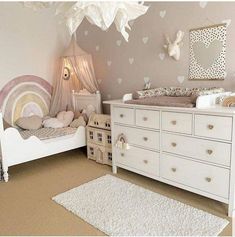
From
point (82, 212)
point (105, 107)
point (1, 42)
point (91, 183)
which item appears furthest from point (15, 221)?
point (1, 42)

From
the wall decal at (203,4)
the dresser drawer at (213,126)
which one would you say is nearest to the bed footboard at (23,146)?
the dresser drawer at (213,126)

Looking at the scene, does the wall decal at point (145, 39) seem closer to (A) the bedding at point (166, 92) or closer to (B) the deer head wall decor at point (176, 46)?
(B) the deer head wall decor at point (176, 46)

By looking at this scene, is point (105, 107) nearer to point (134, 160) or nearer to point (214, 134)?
point (134, 160)

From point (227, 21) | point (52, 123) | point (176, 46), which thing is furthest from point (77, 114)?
point (227, 21)

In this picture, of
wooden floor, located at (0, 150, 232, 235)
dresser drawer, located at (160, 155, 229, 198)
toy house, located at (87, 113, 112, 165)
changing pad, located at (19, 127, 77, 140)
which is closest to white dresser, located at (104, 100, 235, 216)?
dresser drawer, located at (160, 155, 229, 198)

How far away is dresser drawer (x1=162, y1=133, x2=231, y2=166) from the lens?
2.06m

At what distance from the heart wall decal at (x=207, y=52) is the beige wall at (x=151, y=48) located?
0.33 ft

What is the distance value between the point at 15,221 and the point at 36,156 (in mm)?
1044

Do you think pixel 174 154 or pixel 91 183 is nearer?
pixel 174 154

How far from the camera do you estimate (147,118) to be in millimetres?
2586

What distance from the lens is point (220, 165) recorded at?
2096mm

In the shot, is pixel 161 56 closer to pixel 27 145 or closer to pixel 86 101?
pixel 86 101

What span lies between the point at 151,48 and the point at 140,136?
1195mm

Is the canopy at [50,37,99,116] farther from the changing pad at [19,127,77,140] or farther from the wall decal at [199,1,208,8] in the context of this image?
the wall decal at [199,1,208,8]
